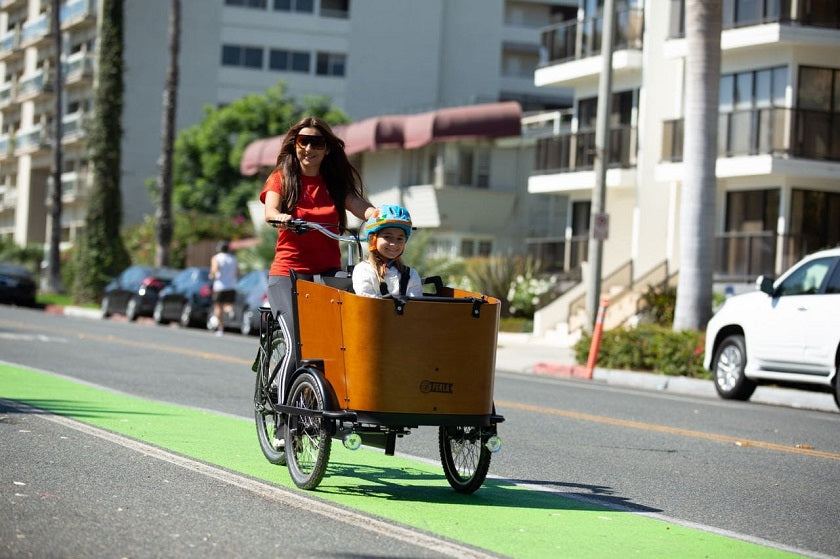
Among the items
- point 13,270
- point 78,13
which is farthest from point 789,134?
point 78,13

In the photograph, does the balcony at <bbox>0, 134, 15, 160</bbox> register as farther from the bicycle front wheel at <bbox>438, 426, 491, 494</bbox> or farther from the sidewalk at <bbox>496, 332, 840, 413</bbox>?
the bicycle front wheel at <bbox>438, 426, 491, 494</bbox>

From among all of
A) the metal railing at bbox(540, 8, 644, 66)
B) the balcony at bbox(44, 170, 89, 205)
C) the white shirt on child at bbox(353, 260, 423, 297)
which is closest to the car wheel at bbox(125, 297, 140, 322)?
the metal railing at bbox(540, 8, 644, 66)

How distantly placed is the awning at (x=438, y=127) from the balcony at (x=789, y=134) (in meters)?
14.2

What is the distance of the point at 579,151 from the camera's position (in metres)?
40.8

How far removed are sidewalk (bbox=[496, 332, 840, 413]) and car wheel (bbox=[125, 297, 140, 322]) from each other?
11.1 meters

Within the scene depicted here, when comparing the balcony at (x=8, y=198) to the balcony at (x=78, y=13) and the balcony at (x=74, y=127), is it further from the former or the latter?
the balcony at (x=78, y=13)

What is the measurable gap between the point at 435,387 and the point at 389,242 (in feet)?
2.99

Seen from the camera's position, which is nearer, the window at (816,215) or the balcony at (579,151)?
the window at (816,215)

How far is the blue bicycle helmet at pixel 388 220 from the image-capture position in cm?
831

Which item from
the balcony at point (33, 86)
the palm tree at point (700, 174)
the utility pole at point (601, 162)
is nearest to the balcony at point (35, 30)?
the balcony at point (33, 86)

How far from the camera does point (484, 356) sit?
821 cm

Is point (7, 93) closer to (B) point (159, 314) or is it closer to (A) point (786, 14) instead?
(B) point (159, 314)

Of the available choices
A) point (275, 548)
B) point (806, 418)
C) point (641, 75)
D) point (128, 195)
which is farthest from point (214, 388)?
point (128, 195)

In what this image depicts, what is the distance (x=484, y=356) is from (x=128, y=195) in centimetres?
6615
